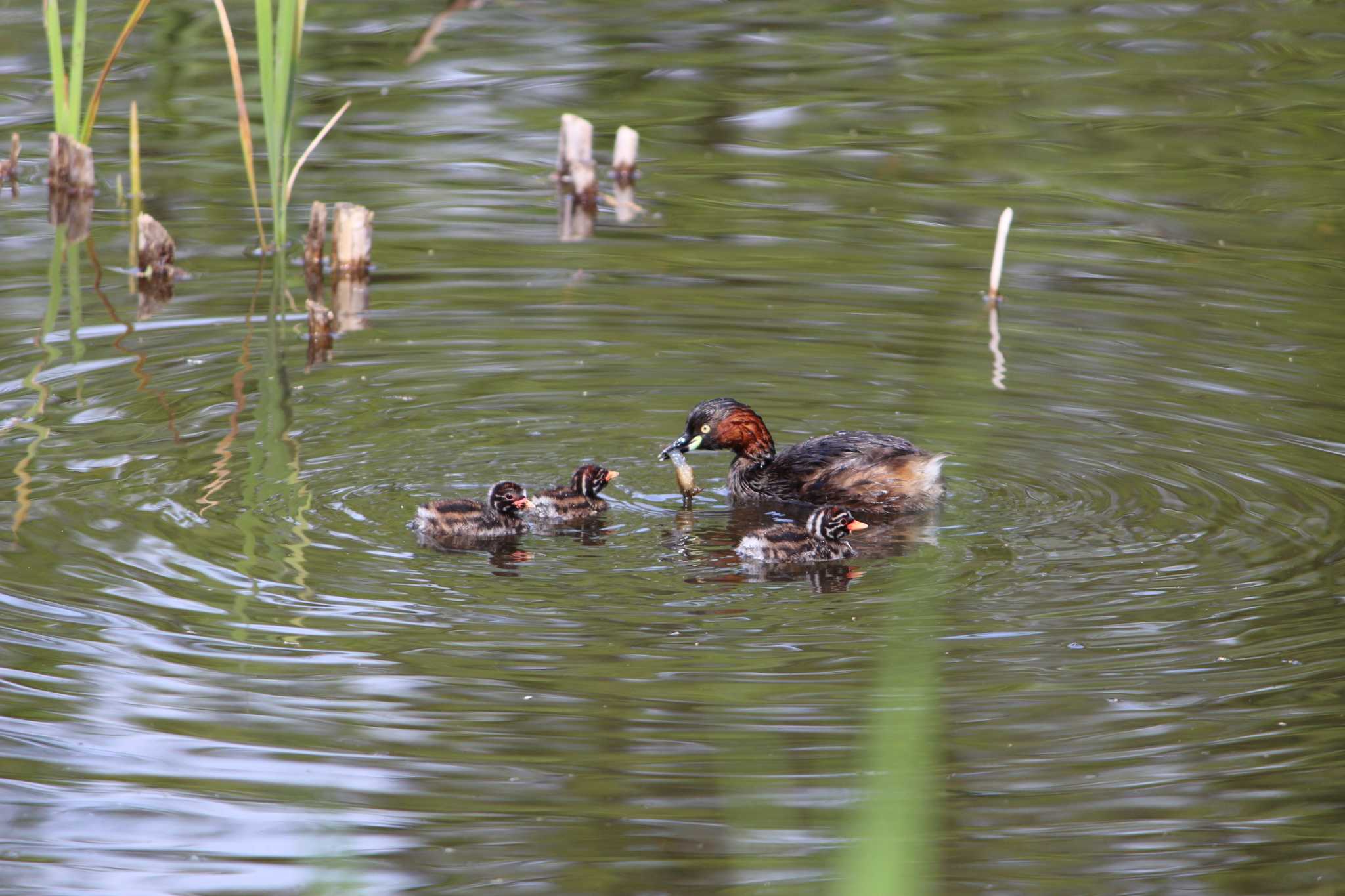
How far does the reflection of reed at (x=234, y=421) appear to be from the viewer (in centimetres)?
685

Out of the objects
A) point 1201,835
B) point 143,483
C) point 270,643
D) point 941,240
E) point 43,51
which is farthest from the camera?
point 43,51

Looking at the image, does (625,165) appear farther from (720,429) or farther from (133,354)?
(720,429)

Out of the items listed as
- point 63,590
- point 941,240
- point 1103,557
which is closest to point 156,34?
point 941,240

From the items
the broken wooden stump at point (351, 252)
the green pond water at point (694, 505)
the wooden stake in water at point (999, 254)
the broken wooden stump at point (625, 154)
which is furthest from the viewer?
the broken wooden stump at point (625, 154)

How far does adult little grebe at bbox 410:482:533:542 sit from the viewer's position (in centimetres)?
643

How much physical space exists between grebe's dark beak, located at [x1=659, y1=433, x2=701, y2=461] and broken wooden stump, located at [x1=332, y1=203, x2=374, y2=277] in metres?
3.17

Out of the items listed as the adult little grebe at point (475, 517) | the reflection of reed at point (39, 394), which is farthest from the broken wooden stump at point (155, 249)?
the adult little grebe at point (475, 517)

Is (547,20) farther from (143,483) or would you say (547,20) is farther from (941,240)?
(143,483)

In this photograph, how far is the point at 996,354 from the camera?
8.70 meters

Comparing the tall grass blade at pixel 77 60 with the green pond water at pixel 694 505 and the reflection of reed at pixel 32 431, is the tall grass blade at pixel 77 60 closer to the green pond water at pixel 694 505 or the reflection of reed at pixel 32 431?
the green pond water at pixel 694 505

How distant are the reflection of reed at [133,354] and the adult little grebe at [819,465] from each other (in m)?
2.09

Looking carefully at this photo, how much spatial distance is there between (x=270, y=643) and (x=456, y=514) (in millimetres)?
1076

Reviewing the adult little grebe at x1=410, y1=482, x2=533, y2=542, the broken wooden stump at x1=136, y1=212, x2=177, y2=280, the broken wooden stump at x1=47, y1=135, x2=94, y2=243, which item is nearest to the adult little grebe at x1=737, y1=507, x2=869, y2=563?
the adult little grebe at x1=410, y1=482, x2=533, y2=542

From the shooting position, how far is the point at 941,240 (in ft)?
34.9
